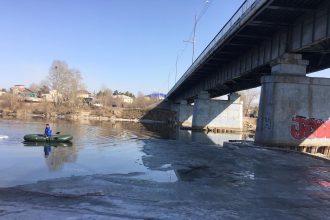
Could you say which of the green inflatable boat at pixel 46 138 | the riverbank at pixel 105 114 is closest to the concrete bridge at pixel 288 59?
the green inflatable boat at pixel 46 138

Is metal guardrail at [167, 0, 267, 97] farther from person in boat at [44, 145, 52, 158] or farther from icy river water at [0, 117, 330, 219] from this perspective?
person in boat at [44, 145, 52, 158]

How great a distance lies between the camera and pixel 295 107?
30.1 meters

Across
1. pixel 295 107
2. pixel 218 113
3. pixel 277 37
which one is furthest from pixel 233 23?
pixel 218 113

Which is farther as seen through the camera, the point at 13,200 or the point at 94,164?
the point at 94,164

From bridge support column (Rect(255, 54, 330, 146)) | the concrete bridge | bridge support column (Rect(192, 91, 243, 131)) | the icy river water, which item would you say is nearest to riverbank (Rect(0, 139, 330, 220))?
the icy river water

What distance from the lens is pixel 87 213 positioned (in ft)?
36.5

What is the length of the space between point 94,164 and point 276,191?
36.2 ft

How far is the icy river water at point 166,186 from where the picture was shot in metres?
11.7

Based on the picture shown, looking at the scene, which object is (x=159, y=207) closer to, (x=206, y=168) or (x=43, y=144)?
(x=206, y=168)

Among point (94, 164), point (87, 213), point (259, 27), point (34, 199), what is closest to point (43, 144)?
point (94, 164)

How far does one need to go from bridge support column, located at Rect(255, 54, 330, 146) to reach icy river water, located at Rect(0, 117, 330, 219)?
3250 millimetres

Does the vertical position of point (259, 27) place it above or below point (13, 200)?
above

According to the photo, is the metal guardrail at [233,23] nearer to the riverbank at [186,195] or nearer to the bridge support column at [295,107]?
the bridge support column at [295,107]

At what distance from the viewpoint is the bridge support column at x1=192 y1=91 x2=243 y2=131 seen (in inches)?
2990
